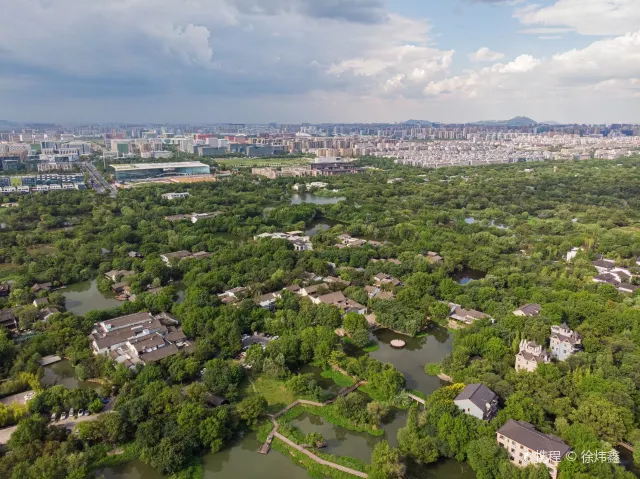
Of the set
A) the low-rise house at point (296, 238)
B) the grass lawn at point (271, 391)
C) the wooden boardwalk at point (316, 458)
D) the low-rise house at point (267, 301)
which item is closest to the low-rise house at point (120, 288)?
the low-rise house at point (267, 301)

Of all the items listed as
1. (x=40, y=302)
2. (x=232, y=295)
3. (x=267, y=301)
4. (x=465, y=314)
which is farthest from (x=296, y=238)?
(x=40, y=302)

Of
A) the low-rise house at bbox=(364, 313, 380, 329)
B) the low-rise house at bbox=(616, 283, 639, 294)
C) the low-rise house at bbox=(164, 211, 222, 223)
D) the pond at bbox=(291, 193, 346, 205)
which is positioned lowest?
the low-rise house at bbox=(364, 313, 380, 329)

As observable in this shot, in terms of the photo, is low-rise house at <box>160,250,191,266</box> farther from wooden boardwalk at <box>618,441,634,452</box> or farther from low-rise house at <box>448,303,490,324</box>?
wooden boardwalk at <box>618,441,634,452</box>

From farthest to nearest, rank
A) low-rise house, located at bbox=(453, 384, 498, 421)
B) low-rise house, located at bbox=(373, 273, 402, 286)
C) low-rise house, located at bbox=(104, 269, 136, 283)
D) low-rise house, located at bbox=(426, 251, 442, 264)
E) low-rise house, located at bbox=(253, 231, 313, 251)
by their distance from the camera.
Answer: low-rise house, located at bbox=(253, 231, 313, 251)
low-rise house, located at bbox=(426, 251, 442, 264)
low-rise house, located at bbox=(104, 269, 136, 283)
low-rise house, located at bbox=(373, 273, 402, 286)
low-rise house, located at bbox=(453, 384, 498, 421)

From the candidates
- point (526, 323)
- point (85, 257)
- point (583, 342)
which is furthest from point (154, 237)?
point (583, 342)

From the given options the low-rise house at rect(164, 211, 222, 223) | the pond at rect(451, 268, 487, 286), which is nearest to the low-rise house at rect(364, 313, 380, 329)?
the pond at rect(451, 268, 487, 286)

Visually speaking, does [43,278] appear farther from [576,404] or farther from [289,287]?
[576,404]
